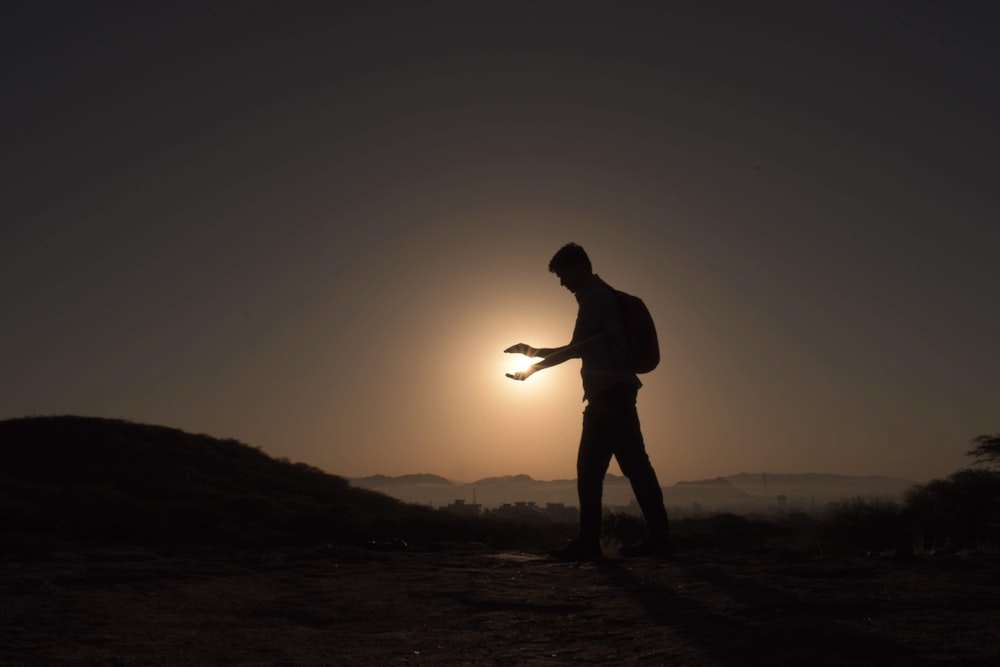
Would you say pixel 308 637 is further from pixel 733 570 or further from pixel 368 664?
pixel 733 570

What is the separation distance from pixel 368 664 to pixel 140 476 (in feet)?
38.3

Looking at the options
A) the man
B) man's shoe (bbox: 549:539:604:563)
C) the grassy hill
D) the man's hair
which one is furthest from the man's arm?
the grassy hill

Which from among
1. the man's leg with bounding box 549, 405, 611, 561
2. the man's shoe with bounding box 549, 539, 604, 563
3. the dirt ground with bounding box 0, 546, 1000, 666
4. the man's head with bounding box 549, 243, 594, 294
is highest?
the man's head with bounding box 549, 243, 594, 294

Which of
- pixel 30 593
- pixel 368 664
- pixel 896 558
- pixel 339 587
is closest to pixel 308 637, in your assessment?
pixel 368 664

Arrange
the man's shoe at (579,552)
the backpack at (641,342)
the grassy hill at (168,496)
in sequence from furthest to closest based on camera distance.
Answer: the grassy hill at (168,496) → the backpack at (641,342) → the man's shoe at (579,552)

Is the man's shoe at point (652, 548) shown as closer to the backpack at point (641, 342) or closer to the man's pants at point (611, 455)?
the man's pants at point (611, 455)

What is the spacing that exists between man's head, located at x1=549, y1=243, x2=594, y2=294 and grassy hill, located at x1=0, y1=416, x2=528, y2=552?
5086 mm

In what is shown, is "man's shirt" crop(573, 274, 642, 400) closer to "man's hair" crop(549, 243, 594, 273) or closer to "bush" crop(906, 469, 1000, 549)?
"man's hair" crop(549, 243, 594, 273)

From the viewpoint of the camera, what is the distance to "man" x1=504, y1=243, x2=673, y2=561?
691cm

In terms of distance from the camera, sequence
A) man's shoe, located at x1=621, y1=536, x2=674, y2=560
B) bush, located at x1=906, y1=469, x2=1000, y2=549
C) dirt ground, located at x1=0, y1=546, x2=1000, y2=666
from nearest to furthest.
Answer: dirt ground, located at x1=0, y1=546, x2=1000, y2=666 < man's shoe, located at x1=621, y1=536, x2=674, y2=560 < bush, located at x1=906, y1=469, x2=1000, y2=549

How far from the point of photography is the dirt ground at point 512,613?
3.08m

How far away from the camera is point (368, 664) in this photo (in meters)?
3.22

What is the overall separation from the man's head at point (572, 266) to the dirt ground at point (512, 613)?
2479 mm

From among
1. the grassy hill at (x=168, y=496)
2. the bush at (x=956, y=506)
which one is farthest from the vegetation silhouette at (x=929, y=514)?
the grassy hill at (x=168, y=496)
